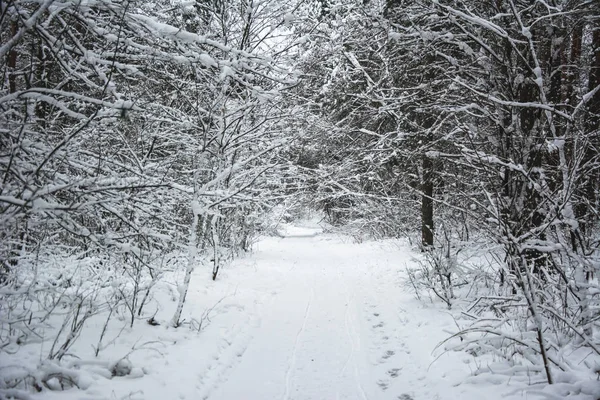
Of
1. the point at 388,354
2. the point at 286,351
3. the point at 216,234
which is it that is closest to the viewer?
the point at 388,354

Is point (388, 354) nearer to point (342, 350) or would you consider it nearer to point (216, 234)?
point (342, 350)

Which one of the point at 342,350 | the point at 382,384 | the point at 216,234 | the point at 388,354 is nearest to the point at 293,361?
the point at 342,350

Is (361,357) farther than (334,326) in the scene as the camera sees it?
No

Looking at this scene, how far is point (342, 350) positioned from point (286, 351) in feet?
2.75

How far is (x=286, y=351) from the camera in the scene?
5016mm

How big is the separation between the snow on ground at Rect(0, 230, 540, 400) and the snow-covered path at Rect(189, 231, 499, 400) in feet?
0.05

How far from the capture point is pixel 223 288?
796cm

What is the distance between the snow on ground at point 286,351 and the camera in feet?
12.0

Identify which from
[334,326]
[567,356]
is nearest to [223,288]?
[334,326]

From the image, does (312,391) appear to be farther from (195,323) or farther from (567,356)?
(567,356)

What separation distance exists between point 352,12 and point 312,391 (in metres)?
Result: 11.2

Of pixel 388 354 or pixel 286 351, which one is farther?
pixel 286 351

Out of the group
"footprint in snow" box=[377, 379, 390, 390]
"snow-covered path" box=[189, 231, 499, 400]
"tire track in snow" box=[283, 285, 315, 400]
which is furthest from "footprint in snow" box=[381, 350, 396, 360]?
"tire track in snow" box=[283, 285, 315, 400]

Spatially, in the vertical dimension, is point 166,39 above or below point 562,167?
above
